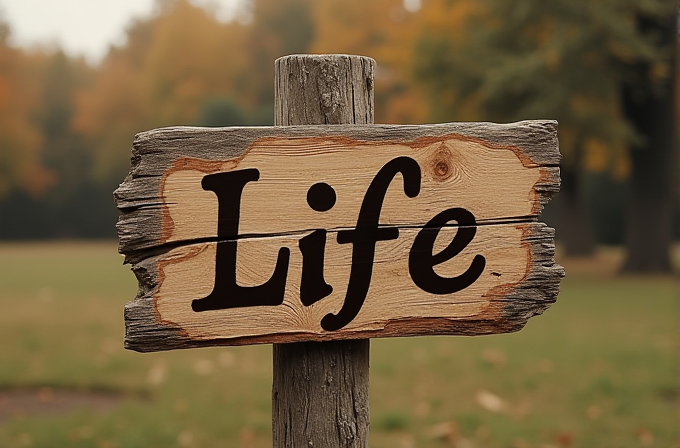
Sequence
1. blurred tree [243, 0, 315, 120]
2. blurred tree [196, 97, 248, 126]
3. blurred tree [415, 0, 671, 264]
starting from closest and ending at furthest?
blurred tree [415, 0, 671, 264] → blurred tree [196, 97, 248, 126] → blurred tree [243, 0, 315, 120]

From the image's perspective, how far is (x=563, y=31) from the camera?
1234 centimetres

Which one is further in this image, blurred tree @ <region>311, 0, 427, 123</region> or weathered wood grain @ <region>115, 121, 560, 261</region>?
blurred tree @ <region>311, 0, 427, 123</region>

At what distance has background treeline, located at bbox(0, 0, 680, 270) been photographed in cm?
1285

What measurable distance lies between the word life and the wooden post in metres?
0.17

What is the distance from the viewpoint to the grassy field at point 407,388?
13.6 feet
